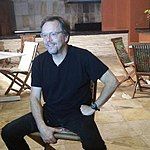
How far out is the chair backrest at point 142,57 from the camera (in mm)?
4168

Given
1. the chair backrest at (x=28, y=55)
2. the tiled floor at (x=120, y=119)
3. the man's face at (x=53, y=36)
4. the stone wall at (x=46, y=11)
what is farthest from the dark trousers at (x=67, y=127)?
the stone wall at (x=46, y=11)

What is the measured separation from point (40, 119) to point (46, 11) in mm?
9076

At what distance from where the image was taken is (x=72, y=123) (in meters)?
2.05

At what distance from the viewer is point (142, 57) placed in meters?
4.25

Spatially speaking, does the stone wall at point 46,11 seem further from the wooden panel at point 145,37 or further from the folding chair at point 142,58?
the folding chair at point 142,58

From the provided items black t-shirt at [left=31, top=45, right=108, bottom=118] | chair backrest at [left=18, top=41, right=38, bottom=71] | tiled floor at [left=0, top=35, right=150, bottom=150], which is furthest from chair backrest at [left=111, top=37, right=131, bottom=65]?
black t-shirt at [left=31, top=45, right=108, bottom=118]

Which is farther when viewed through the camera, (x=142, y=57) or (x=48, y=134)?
(x=142, y=57)

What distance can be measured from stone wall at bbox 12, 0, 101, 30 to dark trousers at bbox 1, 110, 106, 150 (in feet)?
28.8

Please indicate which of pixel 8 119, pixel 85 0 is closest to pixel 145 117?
pixel 8 119

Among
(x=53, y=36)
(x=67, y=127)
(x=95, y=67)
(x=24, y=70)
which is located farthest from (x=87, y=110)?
(x=24, y=70)

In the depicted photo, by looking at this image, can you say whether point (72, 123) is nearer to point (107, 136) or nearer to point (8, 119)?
point (107, 136)

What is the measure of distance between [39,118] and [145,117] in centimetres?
185

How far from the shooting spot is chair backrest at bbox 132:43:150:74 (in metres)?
4.17

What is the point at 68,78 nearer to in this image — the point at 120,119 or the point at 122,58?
the point at 120,119
